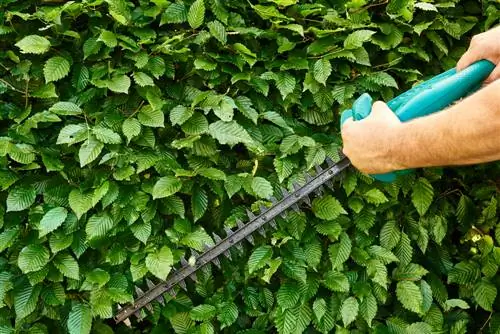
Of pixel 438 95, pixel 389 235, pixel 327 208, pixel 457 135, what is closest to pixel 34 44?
pixel 327 208

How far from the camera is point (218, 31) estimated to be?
2.56 metres

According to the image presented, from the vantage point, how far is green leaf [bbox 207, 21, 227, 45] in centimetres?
254

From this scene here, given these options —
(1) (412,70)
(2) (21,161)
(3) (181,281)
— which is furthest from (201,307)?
(1) (412,70)

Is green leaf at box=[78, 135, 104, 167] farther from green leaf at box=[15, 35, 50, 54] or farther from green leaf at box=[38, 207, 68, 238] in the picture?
green leaf at box=[15, 35, 50, 54]

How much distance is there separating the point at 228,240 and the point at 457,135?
1.38 metres

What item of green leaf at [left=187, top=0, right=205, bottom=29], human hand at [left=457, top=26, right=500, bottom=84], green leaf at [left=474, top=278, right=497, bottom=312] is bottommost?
green leaf at [left=474, top=278, right=497, bottom=312]

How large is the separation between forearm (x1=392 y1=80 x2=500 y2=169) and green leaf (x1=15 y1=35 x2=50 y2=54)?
1501 millimetres

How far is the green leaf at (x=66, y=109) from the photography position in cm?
247

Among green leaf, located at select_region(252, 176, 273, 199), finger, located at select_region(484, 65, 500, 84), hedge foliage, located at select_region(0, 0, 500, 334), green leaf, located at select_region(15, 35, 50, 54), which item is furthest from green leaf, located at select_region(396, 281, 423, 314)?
green leaf, located at select_region(15, 35, 50, 54)

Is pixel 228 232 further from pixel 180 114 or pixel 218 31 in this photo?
pixel 218 31

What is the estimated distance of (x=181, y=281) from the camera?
2.70 metres

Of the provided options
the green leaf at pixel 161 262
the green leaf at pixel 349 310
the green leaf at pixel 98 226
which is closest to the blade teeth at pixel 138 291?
the green leaf at pixel 161 262

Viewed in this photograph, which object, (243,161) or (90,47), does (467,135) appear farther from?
(90,47)

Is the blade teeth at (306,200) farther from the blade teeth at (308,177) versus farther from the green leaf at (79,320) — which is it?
the green leaf at (79,320)
